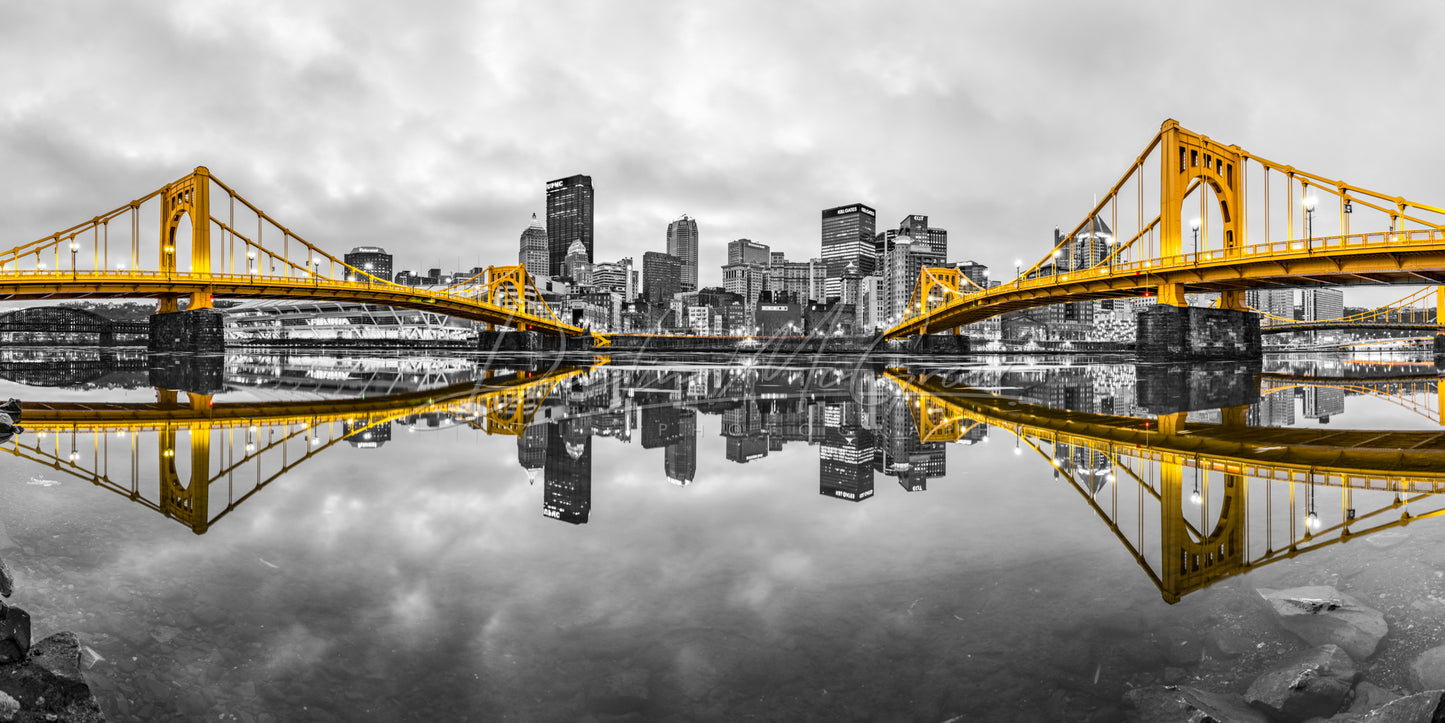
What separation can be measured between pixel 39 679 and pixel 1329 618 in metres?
6.48

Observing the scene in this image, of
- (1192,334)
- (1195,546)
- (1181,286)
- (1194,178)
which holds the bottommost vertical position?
(1195,546)

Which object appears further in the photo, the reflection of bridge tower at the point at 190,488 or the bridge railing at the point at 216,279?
the bridge railing at the point at 216,279

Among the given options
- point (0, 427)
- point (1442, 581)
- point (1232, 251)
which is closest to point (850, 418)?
point (1442, 581)

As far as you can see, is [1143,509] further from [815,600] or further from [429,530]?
[429,530]

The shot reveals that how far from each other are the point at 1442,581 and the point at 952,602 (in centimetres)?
353

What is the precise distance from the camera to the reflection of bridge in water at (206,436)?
7.27 meters

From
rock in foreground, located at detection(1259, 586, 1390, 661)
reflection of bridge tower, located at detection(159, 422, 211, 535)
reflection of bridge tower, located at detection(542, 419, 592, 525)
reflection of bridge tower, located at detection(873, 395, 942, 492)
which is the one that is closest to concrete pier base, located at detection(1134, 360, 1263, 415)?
reflection of bridge tower, located at detection(873, 395, 942, 492)

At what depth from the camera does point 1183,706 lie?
2959 millimetres

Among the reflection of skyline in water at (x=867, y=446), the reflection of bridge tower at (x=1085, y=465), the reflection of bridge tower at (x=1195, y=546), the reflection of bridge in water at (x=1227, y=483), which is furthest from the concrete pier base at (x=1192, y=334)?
the reflection of bridge tower at (x=1195, y=546)

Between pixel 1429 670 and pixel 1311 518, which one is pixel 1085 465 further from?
pixel 1429 670

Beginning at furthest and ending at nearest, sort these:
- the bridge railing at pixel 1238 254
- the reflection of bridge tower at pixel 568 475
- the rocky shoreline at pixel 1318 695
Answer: the bridge railing at pixel 1238 254 < the reflection of bridge tower at pixel 568 475 < the rocky shoreline at pixel 1318 695

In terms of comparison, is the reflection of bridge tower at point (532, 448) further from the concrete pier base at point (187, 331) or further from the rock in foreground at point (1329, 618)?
the concrete pier base at point (187, 331)

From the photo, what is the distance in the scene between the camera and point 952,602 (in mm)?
4012

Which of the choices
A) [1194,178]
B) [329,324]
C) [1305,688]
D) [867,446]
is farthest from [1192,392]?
[329,324]
